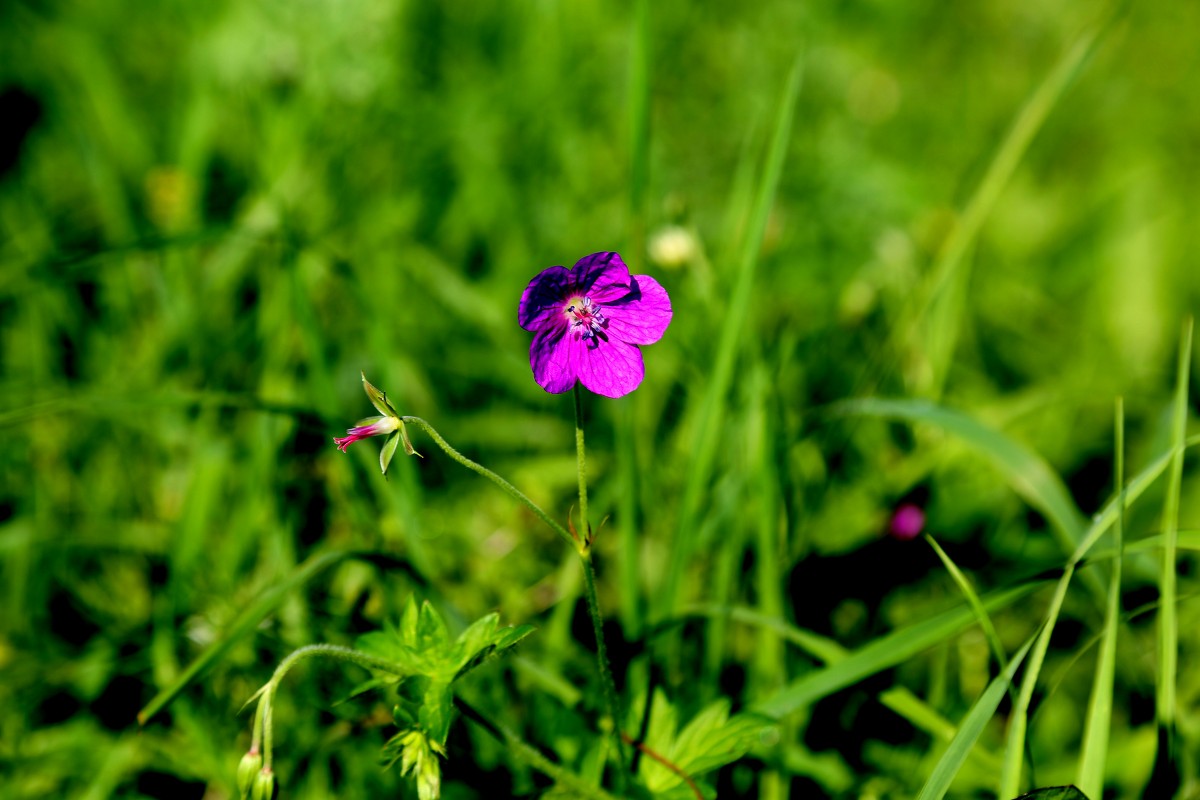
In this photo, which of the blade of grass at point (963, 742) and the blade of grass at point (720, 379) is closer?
the blade of grass at point (963, 742)

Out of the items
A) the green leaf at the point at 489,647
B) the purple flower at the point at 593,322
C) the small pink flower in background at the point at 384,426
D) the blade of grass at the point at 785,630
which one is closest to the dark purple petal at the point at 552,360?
the purple flower at the point at 593,322

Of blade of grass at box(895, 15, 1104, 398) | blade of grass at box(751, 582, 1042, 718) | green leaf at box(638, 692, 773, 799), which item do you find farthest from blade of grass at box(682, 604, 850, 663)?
blade of grass at box(895, 15, 1104, 398)

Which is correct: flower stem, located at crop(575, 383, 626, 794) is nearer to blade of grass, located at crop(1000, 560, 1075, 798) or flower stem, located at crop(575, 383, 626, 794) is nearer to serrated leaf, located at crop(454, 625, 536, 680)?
serrated leaf, located at crop(454, 625, 536, 680)

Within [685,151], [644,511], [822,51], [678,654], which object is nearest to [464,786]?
[678,654]

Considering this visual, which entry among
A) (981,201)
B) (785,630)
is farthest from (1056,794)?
(981,201)

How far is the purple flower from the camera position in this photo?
122cm

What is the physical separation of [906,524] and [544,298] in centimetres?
143

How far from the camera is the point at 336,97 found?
→ 3115 mm

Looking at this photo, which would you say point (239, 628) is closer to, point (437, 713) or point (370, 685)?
point (370, 685)

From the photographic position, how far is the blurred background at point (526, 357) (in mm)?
1857

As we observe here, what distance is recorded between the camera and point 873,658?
5.19ft

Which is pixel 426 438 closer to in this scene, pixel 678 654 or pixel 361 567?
pixel 361 567

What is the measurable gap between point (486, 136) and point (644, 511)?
1578 mm

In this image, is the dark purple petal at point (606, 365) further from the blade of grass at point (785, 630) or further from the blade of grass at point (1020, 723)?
the blade of grass at point (1020, 723)
